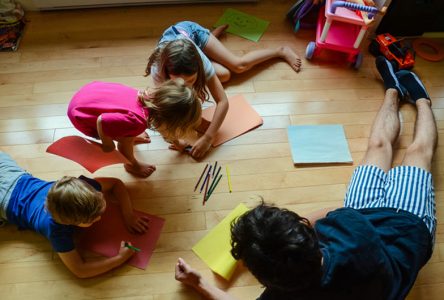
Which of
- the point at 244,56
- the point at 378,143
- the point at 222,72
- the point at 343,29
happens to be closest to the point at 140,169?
the point at 222,72

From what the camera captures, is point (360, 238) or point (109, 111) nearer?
point (360, 238)

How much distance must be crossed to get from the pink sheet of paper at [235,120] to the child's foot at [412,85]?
2.48 feet

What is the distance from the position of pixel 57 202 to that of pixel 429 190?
1.25 meters

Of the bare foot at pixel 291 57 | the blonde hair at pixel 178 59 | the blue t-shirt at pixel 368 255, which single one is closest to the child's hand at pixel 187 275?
the blue t-shirt at pixel 368 255

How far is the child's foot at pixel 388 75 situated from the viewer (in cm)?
173

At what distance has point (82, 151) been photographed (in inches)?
54.6

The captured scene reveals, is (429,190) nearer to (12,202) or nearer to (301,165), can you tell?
(301,165)

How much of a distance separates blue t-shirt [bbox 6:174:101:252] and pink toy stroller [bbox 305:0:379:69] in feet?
4.27

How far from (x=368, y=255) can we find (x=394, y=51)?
135cm

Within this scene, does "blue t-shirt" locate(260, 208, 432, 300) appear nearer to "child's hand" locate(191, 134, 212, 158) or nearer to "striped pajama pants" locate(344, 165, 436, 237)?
"striped pajama pants" locate(344, 165, 436, 237)

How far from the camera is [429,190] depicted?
4.06 feet

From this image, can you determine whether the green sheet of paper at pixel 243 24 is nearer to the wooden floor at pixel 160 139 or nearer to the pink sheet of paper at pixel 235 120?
the wooden floor at pixel 160 139

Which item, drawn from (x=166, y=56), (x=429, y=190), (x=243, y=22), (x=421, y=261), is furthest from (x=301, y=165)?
(x=243, y=22)

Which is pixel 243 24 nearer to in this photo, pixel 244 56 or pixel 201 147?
pixel 244 56
